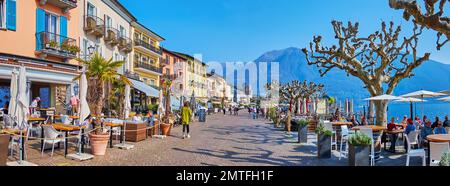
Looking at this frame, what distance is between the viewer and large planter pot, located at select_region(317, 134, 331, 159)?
9.21 m

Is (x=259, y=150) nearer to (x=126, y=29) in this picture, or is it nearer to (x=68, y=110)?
(x=68, y=110)

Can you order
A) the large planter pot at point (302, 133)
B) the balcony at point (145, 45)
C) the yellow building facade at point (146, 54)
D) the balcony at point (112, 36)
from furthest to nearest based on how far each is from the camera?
1. the yellow building facade at point (146, 54)
2. the balcony at point (145, 45)
3. the balcony at point (112, 36)
4. the large planter pot at point (302, 133)

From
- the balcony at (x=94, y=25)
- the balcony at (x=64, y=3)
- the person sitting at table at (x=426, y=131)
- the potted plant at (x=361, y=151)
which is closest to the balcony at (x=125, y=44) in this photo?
the balcony at (x=94, y=25)

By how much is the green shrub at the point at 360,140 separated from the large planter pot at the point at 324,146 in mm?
1961

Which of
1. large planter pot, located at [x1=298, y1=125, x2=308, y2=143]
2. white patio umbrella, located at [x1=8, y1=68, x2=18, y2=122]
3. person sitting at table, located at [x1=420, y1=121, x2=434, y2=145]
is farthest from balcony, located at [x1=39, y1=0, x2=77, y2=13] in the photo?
person sitting at table, located at [x1=420, y1=121, x2=434, y2=145]

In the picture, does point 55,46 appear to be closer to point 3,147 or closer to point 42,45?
point 42,45

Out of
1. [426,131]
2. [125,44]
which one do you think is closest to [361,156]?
[426,131]

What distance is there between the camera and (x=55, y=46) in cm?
1730

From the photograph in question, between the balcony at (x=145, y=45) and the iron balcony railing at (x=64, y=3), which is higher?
the balcony at (x=145, y=45)

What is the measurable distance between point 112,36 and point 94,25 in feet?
10.8

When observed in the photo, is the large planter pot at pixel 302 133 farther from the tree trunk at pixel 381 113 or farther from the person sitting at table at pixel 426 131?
the tree trunk at pixel 381 113

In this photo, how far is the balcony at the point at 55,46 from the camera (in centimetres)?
1657

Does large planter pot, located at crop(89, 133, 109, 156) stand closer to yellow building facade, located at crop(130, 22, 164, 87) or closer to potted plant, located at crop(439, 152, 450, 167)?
potted plant, located at crop(439, 152, 450, 167)
